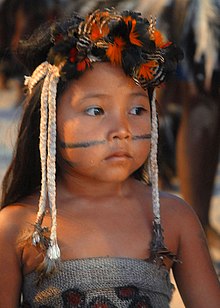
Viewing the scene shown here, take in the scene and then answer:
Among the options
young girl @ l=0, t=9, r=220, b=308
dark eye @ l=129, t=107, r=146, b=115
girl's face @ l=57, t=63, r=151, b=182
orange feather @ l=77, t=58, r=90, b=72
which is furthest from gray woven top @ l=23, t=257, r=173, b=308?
orange feather @ l=77, t=58, r=90, b=72

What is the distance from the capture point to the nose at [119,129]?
2443 mm

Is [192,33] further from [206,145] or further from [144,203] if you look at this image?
[144,203]

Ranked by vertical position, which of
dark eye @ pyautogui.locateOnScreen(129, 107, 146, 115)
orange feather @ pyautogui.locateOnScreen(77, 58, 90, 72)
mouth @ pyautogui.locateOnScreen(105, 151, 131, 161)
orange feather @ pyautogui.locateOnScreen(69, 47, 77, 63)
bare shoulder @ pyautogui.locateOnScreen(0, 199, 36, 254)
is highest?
orange feather @ pyautogui.locateOnScreen(69, 47, 77, 63)

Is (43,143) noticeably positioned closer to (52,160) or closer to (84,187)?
(52,160)

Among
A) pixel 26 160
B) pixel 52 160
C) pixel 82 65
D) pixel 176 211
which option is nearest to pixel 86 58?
pixel 82 65

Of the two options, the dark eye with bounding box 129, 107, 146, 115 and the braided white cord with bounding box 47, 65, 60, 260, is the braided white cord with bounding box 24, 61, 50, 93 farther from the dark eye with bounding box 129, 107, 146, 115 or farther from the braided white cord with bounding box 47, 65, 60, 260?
the dark eye with bounding box 129, 107, 146, 115

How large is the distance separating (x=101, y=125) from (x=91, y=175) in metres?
0.15

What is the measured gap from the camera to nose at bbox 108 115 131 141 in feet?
8.02

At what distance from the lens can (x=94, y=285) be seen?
2.50 meters

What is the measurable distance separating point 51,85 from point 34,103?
0.14 meters

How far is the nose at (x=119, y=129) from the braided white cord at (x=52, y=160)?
0.55ft

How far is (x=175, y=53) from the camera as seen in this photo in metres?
2.59

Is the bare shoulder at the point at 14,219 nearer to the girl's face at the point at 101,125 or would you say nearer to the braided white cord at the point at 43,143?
the braided white cord at the point at 43,143

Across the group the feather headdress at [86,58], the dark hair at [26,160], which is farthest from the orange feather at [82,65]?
the dark hair at [26,160]
